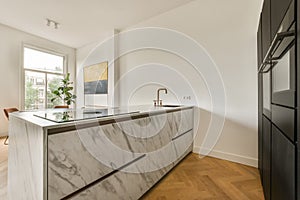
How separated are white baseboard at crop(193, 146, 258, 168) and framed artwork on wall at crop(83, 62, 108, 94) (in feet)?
10.3

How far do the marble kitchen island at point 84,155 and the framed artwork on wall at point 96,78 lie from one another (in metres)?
3.30

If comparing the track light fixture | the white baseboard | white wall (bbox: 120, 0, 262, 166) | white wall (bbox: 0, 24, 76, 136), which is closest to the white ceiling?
the track light fixture

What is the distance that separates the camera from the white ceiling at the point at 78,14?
10.1 feet

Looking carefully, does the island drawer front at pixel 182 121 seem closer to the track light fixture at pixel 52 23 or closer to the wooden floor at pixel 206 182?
the wooden floor at pixel 206 182

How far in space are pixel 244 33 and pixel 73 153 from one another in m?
2.73

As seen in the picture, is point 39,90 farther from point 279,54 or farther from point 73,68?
point 279,54

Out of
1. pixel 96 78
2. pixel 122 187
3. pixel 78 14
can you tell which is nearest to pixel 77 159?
pixel 122 187

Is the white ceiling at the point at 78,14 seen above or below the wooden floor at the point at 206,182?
above

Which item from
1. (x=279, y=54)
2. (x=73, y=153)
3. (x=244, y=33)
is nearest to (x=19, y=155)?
(x=73, y=153)

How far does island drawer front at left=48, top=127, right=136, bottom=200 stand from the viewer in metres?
0.82

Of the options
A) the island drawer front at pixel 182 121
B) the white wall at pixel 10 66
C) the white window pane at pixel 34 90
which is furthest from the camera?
the white window pane at pixel 34 90

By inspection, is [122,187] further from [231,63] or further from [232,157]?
[231,63]

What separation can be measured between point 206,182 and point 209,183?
0.03m

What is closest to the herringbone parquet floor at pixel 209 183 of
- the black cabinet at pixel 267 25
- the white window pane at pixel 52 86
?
the black cabinet at pixel 267 25
